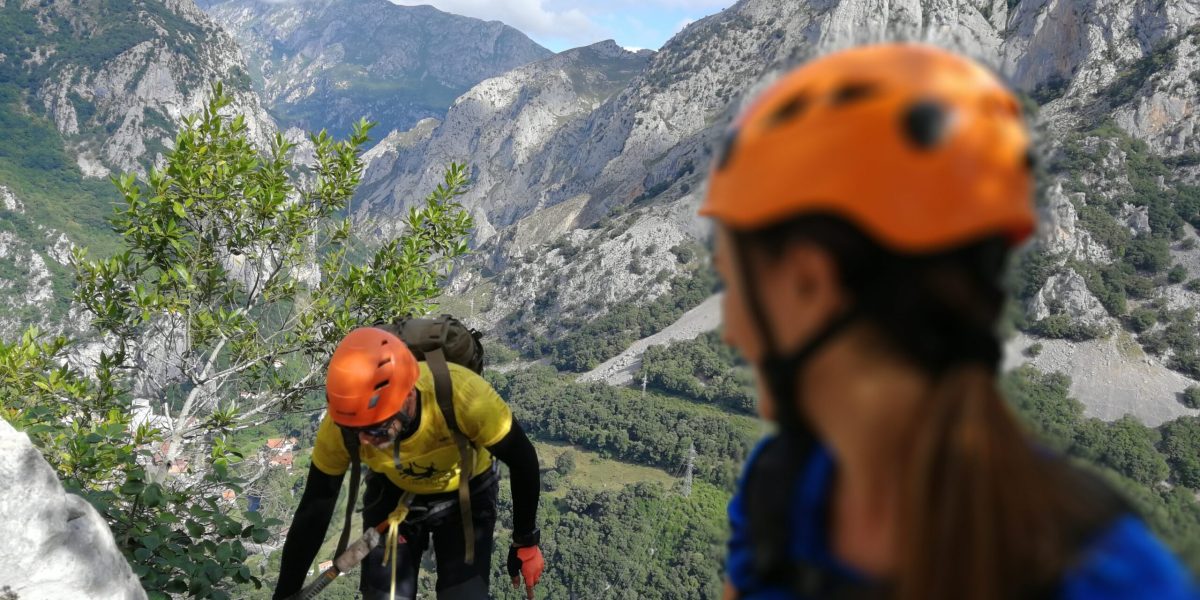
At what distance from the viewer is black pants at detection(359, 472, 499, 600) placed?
213 inches

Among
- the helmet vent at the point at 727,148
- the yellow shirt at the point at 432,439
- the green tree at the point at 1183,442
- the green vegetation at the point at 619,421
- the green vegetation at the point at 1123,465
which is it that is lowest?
the green vegetation at the point at 619,421

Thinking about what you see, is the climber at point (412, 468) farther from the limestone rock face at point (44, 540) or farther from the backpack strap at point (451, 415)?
the limestone rock face at point (44, 540)

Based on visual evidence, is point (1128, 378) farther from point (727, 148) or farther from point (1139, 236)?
point (727, 148)

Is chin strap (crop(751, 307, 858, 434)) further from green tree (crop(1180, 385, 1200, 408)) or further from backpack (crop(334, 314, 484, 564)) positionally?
green tree (crop(1180, 385, 1200, 408))

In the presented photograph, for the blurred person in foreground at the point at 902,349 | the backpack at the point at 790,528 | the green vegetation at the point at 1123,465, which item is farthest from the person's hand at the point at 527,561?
the blurred person in foreground at the point at 902,349

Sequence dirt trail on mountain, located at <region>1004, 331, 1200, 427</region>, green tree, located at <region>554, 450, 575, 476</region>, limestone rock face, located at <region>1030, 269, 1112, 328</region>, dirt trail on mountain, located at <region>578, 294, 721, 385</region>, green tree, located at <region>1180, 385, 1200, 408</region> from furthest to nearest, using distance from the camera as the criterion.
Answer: dirt trail on mountain, located at <region>578, 294, 721, 385</region> < green tree, located at <region>554, 450, 575, 476</region> < limestone rock face, located at <region>1030, 269, 1112, 328</region> < green tree, located at <region>1180, 385, 1200, 408</region> < dirt trail on mountain, located at <region>1004, 331, 1200, 427</region>

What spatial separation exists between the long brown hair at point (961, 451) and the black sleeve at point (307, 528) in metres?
4.45

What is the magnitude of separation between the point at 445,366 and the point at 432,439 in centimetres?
60

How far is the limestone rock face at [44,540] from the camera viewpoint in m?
4.23

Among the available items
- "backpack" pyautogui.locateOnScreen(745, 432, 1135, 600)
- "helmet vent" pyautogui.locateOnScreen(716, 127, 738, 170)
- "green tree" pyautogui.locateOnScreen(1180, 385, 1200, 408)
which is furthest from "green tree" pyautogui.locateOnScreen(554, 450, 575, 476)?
"helmet vent" pyautogui.locateOnScreen(716, 127, 738, 170)

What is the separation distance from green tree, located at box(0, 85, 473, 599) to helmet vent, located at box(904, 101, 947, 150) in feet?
20.5

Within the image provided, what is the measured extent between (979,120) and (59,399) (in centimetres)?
974

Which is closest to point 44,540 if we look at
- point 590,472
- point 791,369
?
point 791,369

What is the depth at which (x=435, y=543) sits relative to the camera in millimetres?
5621
